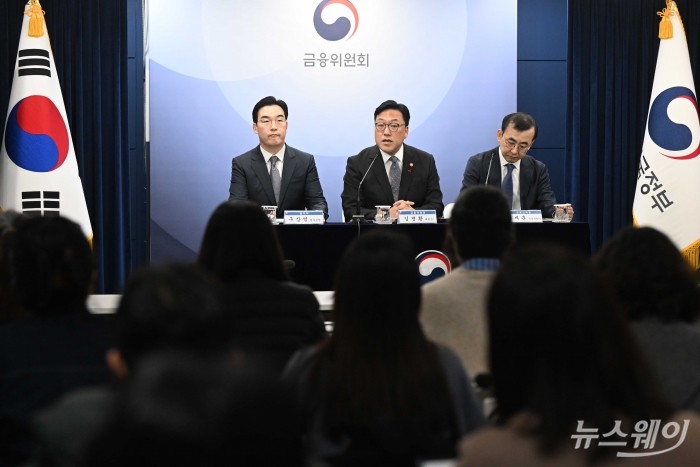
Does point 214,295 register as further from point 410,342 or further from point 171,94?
point 171,94

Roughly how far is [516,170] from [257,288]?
3509 millimetres

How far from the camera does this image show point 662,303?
1875mm

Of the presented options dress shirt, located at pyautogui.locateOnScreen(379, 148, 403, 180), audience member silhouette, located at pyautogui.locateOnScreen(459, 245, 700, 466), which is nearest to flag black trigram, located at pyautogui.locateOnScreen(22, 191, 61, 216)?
dress shirt, located at pyautogui.locateOnScreen(379, 148, 403, 180)

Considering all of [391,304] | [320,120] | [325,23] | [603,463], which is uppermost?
[325,23]

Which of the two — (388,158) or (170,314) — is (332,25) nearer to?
(388,158)

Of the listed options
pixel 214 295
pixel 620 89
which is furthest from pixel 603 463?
pixel 620 89

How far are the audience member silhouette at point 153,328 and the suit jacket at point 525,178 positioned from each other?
14.6ft

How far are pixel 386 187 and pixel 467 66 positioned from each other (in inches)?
53.0

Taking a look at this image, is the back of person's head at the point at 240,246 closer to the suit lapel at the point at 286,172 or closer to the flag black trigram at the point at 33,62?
the suit lapel at the point at 286,172

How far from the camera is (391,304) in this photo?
165cm

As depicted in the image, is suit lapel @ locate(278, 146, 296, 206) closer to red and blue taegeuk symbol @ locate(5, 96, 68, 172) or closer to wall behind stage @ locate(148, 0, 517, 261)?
wall behind stage @ locate(148, 0, 517, 261)

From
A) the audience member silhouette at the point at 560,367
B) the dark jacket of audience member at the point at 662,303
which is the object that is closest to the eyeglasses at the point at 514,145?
the dark jacket of audience member at the point at 662,303

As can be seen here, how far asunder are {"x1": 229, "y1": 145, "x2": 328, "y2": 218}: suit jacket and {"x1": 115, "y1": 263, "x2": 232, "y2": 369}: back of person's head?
437 centimetres

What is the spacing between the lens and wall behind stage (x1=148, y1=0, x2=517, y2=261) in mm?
6117
